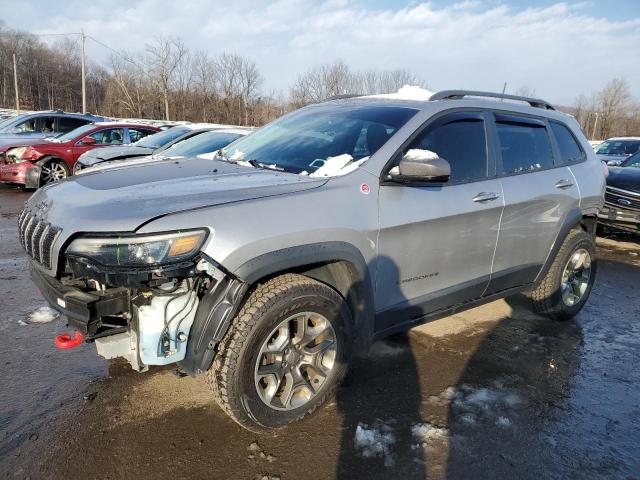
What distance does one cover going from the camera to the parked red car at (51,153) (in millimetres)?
10242

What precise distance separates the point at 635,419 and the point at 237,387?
247cm

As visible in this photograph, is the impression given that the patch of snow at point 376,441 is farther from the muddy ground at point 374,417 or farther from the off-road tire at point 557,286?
the off-road tire at point 557,286

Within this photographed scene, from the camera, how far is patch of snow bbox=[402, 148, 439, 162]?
2871 mm

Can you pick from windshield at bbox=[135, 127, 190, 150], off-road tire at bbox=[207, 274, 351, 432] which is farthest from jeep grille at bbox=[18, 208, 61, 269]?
windshield at bbox=[135, 127, 190, 150]

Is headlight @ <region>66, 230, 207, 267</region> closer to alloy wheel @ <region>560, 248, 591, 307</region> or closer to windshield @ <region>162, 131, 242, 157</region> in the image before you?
alloy wheel @ <region>560, 248, 591, 307</region>

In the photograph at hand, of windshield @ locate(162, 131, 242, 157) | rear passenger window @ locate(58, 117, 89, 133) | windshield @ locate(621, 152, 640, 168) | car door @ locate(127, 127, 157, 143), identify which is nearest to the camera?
windshield @ locate(162, 131, 242, 157)

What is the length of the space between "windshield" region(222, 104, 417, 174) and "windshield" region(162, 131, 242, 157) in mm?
3736

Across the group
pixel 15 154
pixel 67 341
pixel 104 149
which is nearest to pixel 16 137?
pixel 15 154

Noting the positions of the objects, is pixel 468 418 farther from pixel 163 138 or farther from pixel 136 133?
pixel 136 133

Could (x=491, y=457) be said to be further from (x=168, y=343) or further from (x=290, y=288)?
(x=168, y=343)

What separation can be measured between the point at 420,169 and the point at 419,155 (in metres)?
0.16

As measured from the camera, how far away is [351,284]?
2828mm

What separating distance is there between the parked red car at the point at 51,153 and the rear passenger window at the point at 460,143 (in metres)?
8.89

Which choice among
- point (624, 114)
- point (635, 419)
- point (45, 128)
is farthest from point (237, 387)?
point (624, 114)
